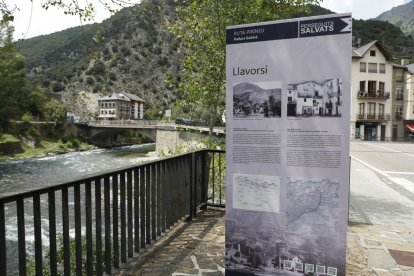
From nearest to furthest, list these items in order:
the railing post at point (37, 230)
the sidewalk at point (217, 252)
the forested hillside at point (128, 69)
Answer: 1. the railing post at point (37, 230)
2. the sidewalk at point (217, 252)
3. the forested hillside at point (128, 69)

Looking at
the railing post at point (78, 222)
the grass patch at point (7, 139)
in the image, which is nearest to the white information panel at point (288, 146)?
the railing post at point (78, 222)

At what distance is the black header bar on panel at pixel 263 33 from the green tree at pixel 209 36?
513 centimetres

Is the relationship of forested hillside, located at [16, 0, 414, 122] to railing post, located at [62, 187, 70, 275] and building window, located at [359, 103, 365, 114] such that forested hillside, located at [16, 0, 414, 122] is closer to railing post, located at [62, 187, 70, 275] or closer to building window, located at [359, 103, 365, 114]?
building window, located at [359, 103, 365, 114]

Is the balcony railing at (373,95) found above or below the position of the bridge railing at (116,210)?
above

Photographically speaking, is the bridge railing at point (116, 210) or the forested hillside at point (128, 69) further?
the forested hillside at point (128, 69)

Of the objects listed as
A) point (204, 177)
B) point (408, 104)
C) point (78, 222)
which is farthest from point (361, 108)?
point (78, 222)

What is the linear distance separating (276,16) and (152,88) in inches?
5178

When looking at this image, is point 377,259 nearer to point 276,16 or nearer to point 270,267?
point 270,267

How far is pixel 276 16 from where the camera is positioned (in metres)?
8.41

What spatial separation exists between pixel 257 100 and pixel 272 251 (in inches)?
56.4

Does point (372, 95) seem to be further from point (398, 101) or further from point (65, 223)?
point (65, 223)

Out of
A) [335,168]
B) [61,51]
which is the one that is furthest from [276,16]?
[61,51]

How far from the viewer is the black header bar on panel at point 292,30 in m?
3.00

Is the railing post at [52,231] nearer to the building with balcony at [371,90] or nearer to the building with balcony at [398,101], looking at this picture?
the building with balcony at [371,90]
